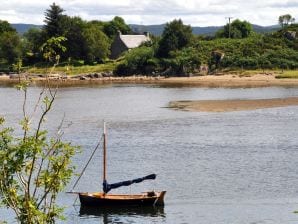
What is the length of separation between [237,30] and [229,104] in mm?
70921

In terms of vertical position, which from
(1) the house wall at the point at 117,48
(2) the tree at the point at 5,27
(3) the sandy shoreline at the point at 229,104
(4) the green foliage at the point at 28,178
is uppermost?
(2) the tree at the point at 5,27

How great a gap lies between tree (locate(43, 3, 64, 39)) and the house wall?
13877mm

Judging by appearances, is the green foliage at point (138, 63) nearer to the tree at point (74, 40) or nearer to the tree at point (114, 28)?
the tree at point (74, 40)

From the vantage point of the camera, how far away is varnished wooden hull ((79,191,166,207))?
4247 centimetres

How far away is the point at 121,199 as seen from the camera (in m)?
42.4

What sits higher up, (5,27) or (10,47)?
(5,27)

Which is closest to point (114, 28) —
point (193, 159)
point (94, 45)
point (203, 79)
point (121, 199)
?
point (94, 45)

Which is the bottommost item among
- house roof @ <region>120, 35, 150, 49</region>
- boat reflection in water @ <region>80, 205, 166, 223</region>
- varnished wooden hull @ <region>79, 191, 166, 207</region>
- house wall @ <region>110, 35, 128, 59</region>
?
boat reflection in water @ <region>80, 205, 166, 223</region>

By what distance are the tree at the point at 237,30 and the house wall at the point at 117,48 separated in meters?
22.5

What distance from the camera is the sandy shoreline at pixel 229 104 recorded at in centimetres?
8975

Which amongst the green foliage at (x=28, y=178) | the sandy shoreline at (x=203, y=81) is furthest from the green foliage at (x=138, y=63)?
the green foliage at (x=28, y=178)

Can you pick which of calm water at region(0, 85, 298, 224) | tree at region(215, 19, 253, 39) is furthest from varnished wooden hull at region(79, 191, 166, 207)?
tree at region(215, 19, 253, 39)

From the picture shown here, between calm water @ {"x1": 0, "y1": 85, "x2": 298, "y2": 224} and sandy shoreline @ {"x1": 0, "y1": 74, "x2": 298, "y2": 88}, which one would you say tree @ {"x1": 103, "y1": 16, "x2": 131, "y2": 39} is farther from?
calm water @ {"x1": 0, "y1": 85, "x2": 298, "y2": 224}

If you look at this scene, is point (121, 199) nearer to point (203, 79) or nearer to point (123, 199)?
point (123, 199)
